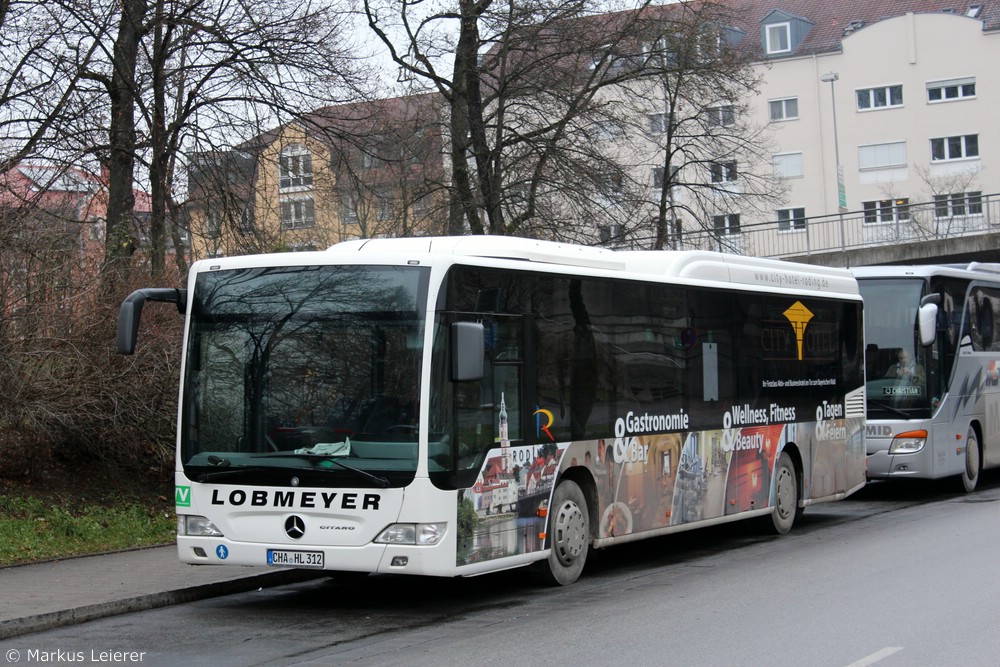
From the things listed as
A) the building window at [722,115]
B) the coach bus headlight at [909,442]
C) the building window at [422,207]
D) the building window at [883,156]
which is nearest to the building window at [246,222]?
the building window at [422,207]

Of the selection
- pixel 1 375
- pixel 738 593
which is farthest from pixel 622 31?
pixel 738 593

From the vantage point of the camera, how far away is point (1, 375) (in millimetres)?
13992

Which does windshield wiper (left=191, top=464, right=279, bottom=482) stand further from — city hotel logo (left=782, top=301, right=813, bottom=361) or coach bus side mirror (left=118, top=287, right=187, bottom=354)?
city hotel logo (left=782, top=301, right=813, bottom=361)

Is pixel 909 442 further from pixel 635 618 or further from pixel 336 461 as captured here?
pixel 336 461

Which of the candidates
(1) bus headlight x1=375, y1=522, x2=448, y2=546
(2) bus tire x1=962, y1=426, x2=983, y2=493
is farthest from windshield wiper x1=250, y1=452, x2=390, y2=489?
(2) bus tire x1=962, y1=426, x2=983, y2=493

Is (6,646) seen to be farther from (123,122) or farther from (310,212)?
(310,212)

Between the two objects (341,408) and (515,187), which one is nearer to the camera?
(341,408)

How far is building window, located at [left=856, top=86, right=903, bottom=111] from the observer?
218 feet

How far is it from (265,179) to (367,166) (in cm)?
184

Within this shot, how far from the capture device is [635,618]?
929 cm

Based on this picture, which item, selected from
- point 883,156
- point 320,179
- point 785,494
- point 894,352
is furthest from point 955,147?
point 785,494

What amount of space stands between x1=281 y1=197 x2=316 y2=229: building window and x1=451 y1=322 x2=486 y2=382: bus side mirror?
12010 mm

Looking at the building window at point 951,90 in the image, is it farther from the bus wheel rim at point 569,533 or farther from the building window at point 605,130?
the bus wheel rim at point 569,533

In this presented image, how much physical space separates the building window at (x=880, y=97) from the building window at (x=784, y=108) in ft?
11.0
